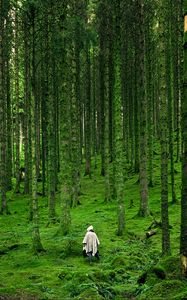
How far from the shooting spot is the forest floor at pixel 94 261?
10045 mm

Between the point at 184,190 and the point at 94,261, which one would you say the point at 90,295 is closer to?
the point at 184,190

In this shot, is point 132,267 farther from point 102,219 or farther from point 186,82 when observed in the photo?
point 102,219

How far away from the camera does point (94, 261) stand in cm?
1609

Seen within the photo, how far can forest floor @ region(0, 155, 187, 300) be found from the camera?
395 inches

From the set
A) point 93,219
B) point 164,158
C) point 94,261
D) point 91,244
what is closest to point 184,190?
point 164,158

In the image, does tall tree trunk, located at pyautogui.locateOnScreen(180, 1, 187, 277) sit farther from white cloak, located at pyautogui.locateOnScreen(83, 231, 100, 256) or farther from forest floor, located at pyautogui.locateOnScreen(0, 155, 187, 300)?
white cloak, located at pyautogui.locateOnScreen(83, 231, 100, 256)

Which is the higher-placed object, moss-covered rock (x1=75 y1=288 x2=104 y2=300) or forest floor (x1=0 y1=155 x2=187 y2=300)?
moss-covered rock (x1=75 y1=288 x2=104 y2=300)

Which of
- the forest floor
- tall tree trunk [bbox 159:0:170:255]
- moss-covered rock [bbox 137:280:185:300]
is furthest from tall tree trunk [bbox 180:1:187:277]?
tall tree trunk [bbox 159:0:170:255]

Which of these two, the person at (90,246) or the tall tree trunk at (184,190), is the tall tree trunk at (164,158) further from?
the tall tree trunk at (184,190)

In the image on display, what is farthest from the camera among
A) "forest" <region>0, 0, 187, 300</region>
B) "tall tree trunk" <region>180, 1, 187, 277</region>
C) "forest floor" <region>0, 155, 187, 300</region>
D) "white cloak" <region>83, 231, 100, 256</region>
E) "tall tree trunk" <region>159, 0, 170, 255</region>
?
"white cloak" <region>83, 231, 100, 256</region>

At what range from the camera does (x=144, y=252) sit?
648 inches

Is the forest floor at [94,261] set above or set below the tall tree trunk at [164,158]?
below

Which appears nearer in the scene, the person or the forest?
the forest

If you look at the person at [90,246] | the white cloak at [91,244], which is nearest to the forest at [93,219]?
the person at [90,246]
